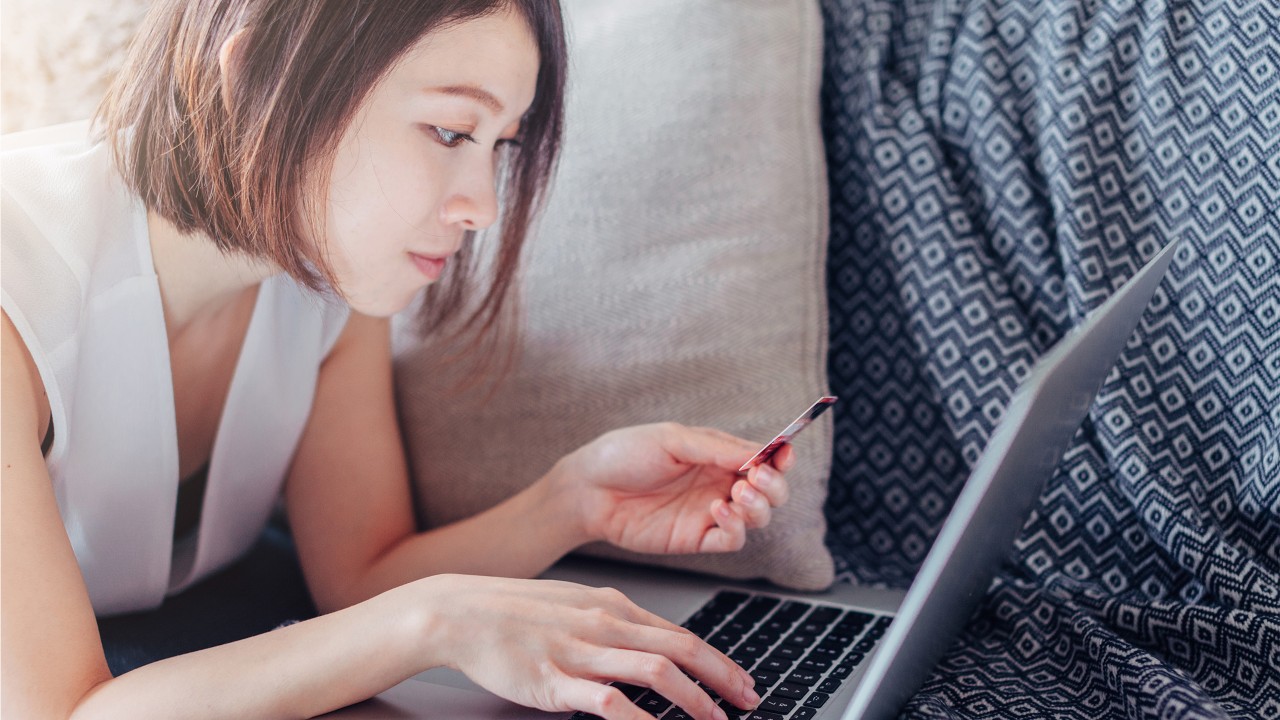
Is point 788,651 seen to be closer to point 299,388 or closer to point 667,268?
point 667,268

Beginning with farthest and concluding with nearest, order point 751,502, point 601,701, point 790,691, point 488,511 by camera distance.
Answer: point 488,511
point 751,502
point 790,691
point 601,701

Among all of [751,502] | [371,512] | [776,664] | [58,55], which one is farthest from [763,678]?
[58,55]

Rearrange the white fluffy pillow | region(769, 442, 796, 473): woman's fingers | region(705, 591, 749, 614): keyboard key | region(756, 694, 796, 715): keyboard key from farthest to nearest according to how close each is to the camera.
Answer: the white fluffy pillow
region(705, 591, 749, 614): keyboard key
region(769, 442, 796, 473): woman's fingers
region(756, 694, 796, 715): keyboard key

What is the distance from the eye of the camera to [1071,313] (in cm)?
96

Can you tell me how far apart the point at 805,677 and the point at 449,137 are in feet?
1.61

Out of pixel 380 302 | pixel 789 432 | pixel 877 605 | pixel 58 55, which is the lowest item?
pixel 877 605

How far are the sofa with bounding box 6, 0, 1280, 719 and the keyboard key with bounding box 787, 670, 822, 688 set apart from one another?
0.50 feet

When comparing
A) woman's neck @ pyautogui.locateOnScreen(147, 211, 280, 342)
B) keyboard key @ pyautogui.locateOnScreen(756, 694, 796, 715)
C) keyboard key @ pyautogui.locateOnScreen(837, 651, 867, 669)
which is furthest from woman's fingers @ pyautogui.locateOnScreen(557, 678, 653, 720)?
woman's neck @ pyautogui.locateOnScreen(147, 211, 280, 342)

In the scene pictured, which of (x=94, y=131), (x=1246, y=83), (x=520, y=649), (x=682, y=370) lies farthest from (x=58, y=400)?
(x=1246, y=83)

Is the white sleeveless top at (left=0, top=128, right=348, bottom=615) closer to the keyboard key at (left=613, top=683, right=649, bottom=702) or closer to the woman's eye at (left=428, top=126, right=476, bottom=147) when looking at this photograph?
the woman's eye at (left=428, top=126, right=476, bottom=147)

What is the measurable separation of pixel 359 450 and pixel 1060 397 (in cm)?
68

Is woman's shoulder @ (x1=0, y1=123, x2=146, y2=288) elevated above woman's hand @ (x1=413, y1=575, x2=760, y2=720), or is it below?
above

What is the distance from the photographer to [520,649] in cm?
62

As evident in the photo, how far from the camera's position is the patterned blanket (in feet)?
2.64
